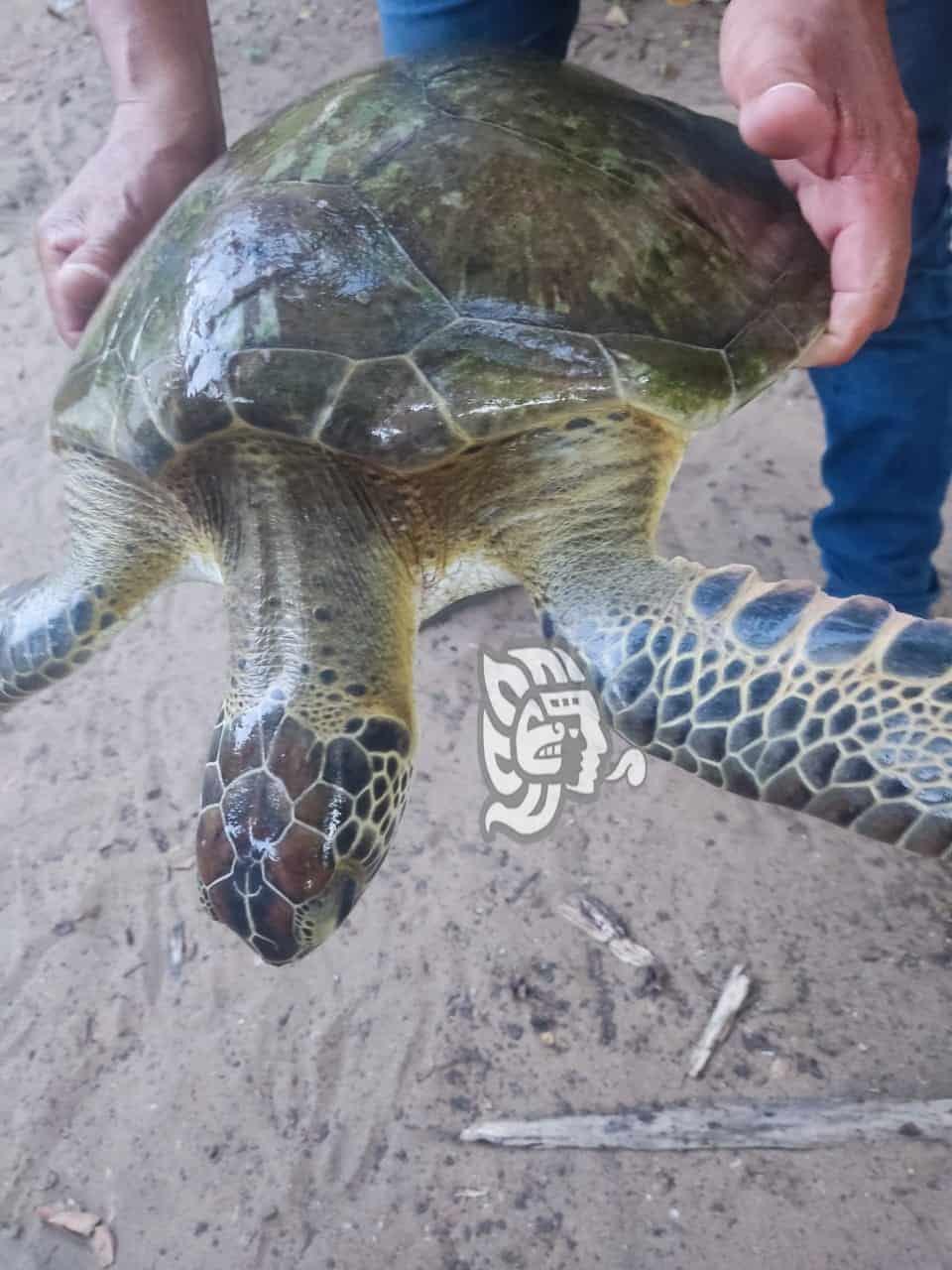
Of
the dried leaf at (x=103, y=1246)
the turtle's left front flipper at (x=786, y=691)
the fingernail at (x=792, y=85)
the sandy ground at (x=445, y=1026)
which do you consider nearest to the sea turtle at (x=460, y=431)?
the turtle's left front flipper at (x=786, y=691)

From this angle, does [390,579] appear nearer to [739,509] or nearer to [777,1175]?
[777,1175]

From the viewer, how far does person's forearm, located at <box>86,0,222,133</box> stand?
1.64m

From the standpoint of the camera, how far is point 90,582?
1.63 meters

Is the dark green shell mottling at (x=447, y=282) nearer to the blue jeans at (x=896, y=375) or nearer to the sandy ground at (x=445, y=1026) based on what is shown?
the blue jeans at (x=896, y=375)

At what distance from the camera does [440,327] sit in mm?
1206

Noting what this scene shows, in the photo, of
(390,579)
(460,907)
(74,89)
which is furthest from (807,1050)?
(74,89)

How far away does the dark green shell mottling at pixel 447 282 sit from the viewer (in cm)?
120

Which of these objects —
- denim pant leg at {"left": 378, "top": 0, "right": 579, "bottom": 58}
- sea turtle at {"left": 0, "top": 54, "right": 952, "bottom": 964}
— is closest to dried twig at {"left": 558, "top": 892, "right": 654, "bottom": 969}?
sea turtle at {"left": 0, "top": 54, "right": 952, "bottom": 964}

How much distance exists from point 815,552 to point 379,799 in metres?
1.41

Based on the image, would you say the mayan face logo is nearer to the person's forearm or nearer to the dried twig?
the dried twig

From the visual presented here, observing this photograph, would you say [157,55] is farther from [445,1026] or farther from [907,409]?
[445,1026]

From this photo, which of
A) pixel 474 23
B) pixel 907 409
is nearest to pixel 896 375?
pixel 907 409

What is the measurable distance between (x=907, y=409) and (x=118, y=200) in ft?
4.48

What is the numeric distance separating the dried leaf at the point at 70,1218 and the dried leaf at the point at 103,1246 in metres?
0.01
